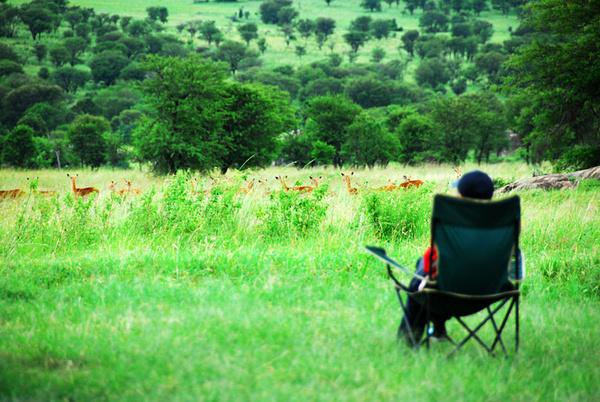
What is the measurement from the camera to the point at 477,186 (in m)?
3.58

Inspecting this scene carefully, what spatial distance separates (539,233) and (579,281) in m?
2.18

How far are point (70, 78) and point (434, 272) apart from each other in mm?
105430

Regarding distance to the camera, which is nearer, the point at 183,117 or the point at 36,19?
the point at 183,117

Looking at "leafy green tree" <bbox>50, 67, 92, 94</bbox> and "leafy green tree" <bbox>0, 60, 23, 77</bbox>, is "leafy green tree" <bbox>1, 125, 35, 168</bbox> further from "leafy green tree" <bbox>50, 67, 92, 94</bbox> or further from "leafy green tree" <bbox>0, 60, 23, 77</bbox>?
"leafy green tree" <bbox>0, 60, 23, 77</bbox>

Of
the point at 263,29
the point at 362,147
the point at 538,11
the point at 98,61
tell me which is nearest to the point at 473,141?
the point at 362,147

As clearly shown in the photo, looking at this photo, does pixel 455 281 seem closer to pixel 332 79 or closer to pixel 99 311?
pixel 99 311

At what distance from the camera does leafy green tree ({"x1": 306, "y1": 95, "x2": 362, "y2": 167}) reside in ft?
138

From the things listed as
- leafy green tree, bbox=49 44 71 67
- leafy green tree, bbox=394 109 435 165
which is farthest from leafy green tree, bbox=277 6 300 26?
leafy green tree, bbox=394 109 435 165

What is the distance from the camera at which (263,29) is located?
17788cm

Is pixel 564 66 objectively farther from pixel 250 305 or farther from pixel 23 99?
pixel 23 99

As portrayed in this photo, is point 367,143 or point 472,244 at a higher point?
point 472,244

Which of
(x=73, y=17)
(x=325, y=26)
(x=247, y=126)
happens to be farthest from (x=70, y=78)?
(x=325, y=26)

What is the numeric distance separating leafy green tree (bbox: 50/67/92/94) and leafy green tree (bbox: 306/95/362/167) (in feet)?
230

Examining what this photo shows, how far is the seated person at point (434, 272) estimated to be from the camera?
141 inches
